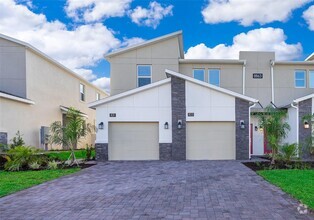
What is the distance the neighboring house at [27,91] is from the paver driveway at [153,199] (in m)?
8.25

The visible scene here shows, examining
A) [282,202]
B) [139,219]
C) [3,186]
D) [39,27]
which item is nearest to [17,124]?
[39,27]

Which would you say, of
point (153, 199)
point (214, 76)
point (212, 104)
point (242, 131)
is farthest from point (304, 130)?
point (153, 199)

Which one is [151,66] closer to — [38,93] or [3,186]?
[38,93]

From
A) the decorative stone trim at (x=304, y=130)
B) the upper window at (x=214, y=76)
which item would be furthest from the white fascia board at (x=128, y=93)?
the decorative stone trim at (x=304, y=130)

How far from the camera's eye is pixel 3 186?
8320 mm

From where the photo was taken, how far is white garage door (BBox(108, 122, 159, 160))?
15273 mm

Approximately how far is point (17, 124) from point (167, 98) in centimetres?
926

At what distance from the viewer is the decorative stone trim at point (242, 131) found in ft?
49.1

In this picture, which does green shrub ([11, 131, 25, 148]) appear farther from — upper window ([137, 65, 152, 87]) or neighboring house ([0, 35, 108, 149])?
upper window ([137, 65, 152, 87])

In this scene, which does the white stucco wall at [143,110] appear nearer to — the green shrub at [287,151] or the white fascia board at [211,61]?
the white fascia board at [211,61]

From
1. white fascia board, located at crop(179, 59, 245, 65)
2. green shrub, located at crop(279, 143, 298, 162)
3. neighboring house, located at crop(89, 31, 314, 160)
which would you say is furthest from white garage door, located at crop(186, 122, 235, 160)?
white fascia board, located at crop(179, 59, 245, 65)

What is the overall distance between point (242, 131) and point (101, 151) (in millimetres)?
7930

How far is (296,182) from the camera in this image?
332 inches

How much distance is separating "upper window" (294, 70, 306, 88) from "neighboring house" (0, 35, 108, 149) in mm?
17779
